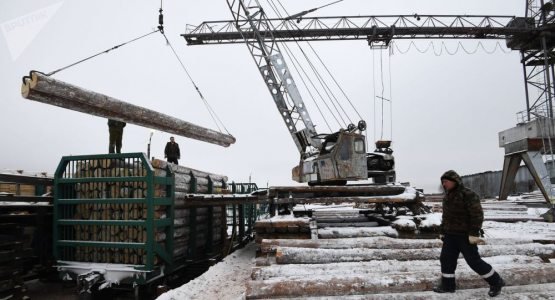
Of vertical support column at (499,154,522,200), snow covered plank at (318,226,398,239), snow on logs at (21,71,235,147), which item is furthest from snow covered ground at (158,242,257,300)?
vertical support column at (499,154,522,200)

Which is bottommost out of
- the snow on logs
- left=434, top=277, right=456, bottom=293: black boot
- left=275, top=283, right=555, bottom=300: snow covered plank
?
left=275, top=283, right=555, bottom=300: snow covered plank

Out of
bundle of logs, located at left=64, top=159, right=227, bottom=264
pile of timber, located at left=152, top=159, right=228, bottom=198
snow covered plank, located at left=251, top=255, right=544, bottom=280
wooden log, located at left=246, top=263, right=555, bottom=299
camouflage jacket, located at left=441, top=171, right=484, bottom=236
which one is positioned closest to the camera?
wooden log, located at left=246, top=263, right=555, bottom=299

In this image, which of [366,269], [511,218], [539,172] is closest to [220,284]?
[366,269]

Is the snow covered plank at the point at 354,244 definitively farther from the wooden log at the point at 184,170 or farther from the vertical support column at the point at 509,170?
the vertical support column at the point at 509,170

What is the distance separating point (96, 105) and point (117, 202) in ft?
9.49

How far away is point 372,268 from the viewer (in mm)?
5164

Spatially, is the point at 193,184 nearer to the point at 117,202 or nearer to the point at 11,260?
→ the point at 117,202

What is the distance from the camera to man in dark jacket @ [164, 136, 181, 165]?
11.9 meters

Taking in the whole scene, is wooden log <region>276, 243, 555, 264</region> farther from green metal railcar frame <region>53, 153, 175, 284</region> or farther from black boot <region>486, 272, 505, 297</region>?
green metal railcar frame <region>53, 153, 175, 284</region>

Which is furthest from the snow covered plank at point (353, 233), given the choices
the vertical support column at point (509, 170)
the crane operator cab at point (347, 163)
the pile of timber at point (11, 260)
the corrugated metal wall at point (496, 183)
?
the corrugated metal wall at point (496, 183)

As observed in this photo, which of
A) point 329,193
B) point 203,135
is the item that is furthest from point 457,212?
point 203,135

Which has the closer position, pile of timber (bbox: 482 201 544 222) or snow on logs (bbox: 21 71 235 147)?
snow on logs (bbox: 21 71 235 147)

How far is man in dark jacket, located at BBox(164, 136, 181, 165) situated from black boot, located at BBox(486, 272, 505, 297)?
9.68 meters

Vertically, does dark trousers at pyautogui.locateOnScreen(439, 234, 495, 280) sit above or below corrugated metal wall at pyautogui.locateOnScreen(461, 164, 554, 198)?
below
